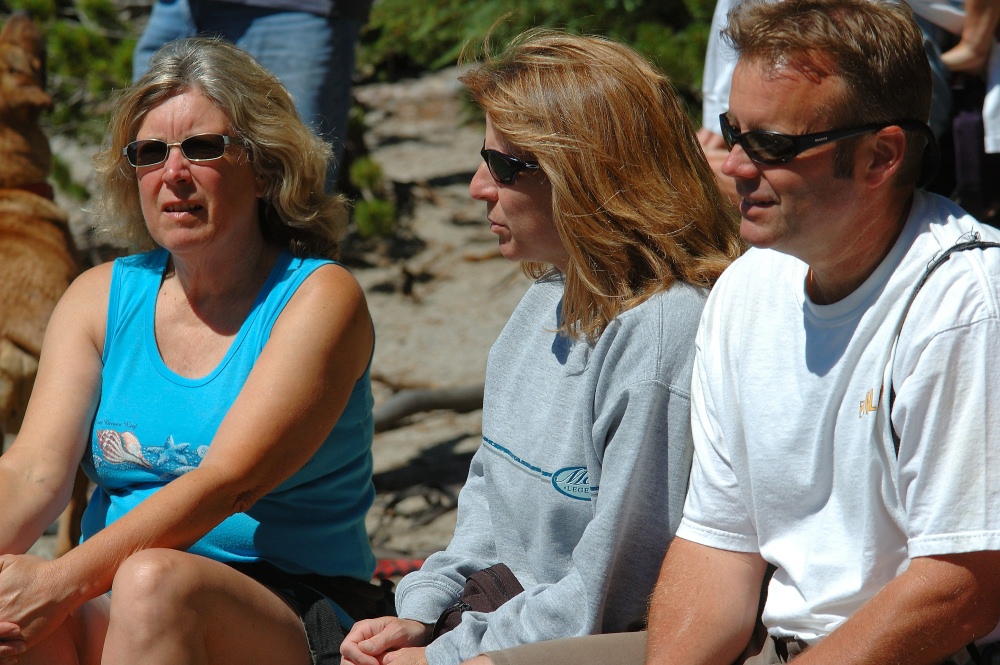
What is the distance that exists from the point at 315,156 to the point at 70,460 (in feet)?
3.19

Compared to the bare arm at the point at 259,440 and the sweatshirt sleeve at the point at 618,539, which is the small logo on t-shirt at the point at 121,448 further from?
the sweatshirt sleeve at the point at 618,539

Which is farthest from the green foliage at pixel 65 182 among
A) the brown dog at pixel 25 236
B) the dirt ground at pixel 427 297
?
the brown dog at pixel 25 236

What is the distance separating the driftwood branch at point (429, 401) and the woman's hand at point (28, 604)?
2713 mm

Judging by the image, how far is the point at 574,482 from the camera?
2207mm

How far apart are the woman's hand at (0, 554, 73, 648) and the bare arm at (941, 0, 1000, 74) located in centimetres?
257

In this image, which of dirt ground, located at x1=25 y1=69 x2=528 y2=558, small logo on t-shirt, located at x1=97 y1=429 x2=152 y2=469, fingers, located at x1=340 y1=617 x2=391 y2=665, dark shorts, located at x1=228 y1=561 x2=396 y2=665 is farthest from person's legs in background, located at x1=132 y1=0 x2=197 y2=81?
fingers, located at x1=340 y1=617 x2=391 y2=665

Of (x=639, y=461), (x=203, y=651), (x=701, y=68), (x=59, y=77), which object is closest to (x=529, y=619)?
(x=639, y=461)

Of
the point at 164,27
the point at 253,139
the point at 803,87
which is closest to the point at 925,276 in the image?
the point at 803,87

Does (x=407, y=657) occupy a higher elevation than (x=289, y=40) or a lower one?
lower

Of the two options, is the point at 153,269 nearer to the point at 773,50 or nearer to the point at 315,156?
the point at 315,156

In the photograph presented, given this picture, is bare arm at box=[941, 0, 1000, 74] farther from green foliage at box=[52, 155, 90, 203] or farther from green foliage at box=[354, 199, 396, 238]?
green foliage at box=[52, 155, 90, 203]

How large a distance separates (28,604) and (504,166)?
1322 millimetres

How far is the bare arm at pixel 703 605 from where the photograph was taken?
6.41ft

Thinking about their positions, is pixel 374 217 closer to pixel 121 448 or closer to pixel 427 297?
pixel 427 297
